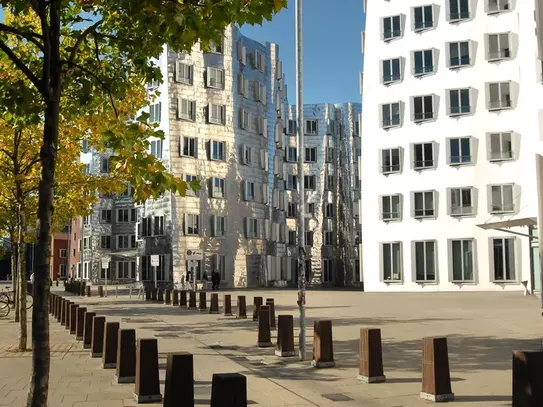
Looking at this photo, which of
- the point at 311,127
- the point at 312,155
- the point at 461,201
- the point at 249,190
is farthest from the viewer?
the point at 311,127

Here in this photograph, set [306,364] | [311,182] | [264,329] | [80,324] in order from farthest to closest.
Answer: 1. [311,182]
2. [80,324]
3. [264,329]
4. [306,364]

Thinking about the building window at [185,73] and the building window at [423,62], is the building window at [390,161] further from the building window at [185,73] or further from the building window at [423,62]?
the building window at [185,73]

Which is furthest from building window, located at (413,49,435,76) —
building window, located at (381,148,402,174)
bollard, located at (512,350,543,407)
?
bollard, located at (512,350,543,407)

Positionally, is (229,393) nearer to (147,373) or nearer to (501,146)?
(147,373)

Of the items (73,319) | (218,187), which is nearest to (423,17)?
(218,187)

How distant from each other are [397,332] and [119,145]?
11400 millimetres

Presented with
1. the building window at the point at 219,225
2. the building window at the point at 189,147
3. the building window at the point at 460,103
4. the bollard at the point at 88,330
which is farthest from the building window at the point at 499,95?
the bollard at the point at 88,330

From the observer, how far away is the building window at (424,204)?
143 feet

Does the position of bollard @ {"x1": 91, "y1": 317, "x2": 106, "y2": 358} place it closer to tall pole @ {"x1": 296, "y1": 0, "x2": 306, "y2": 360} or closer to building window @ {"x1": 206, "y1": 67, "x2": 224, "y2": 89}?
tall pole @ {"x1": 296, "y1": 0, "x2": 306, "y2": 360}

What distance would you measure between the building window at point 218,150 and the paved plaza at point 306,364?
34.7 meters

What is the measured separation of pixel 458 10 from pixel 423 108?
23.4ft

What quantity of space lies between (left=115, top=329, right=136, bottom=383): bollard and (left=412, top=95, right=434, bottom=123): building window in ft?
126

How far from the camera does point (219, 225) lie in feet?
175

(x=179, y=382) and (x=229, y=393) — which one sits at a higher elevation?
(x=229, y=393)
